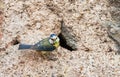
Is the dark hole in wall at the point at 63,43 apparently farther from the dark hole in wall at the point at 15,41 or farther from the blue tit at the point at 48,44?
the dark hole in wall at the point at 15,41

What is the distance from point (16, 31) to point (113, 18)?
5.17 ft

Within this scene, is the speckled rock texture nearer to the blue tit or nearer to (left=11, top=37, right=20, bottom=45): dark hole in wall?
(left=11, top=37, right=20, bottom=45): dark hole in wall

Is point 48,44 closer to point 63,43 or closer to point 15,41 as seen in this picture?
point 63,43

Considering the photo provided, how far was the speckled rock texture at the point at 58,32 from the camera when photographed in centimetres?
520

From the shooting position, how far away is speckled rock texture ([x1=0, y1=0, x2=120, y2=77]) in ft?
17.0

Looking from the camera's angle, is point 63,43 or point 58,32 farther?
point 58,32

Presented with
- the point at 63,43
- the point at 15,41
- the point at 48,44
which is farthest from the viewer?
the point at 15,41

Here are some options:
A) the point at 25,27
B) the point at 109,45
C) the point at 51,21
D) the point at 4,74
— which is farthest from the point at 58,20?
the point at 4,74

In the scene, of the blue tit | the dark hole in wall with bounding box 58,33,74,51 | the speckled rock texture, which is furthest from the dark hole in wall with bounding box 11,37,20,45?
the dark hole in wall with bounding box 58,33,74,51

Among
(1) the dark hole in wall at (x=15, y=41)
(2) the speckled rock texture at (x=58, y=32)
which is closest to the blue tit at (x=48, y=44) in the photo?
(2) the speckled rock texture at (x=58, y=32)

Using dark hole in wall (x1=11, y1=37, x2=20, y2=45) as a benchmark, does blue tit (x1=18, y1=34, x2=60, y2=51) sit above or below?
above

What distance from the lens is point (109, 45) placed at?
5523mm

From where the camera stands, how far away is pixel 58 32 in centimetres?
568

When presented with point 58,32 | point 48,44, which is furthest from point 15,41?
point 48,44
